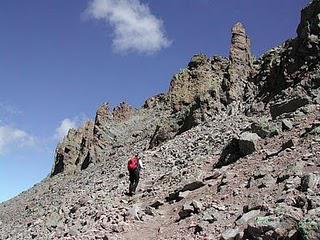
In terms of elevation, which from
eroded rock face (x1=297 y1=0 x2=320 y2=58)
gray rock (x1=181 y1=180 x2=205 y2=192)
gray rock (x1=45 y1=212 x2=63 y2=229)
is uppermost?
eroded rock face (x1=297 y1=0 x2=320 y2=58)

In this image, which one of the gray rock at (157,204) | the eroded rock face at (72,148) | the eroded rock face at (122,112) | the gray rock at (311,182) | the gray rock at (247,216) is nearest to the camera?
the gray rock at (311,182)

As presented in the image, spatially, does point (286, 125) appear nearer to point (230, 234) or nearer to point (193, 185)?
point (193, 185)

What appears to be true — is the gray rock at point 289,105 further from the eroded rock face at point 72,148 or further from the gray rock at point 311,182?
the eroded rock face at point 72,148

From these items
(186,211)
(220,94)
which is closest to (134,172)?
(186,211)

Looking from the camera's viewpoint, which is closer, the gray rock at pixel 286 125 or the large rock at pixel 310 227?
the large rock at pixel 310 227

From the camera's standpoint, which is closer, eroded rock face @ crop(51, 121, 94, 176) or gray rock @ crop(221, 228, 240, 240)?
gray rock @ crop(221, 228, 240, 240)

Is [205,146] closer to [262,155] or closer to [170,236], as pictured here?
[262,155]

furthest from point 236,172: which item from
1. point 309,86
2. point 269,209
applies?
point 309,86

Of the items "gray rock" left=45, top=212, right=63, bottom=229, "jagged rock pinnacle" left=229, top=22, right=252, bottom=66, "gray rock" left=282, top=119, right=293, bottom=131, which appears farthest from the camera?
"jagged rock pinnacle" left=229, top=22, right=252, bottom=66

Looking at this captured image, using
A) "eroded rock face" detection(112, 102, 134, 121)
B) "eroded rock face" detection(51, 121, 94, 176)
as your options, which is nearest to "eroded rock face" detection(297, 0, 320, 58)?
"eroded rock face" detection(51, 121, 94, 176)

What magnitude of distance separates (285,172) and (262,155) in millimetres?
3621

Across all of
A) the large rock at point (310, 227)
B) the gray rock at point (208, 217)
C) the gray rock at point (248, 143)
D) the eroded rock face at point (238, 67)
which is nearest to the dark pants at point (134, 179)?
the gray rock at point (248, 143)

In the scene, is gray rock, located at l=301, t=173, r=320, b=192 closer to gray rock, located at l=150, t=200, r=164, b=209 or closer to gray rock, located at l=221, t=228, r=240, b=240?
gray rock, located at l=221, t=228, r=240, b=240

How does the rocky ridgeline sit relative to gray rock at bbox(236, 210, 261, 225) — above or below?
above
